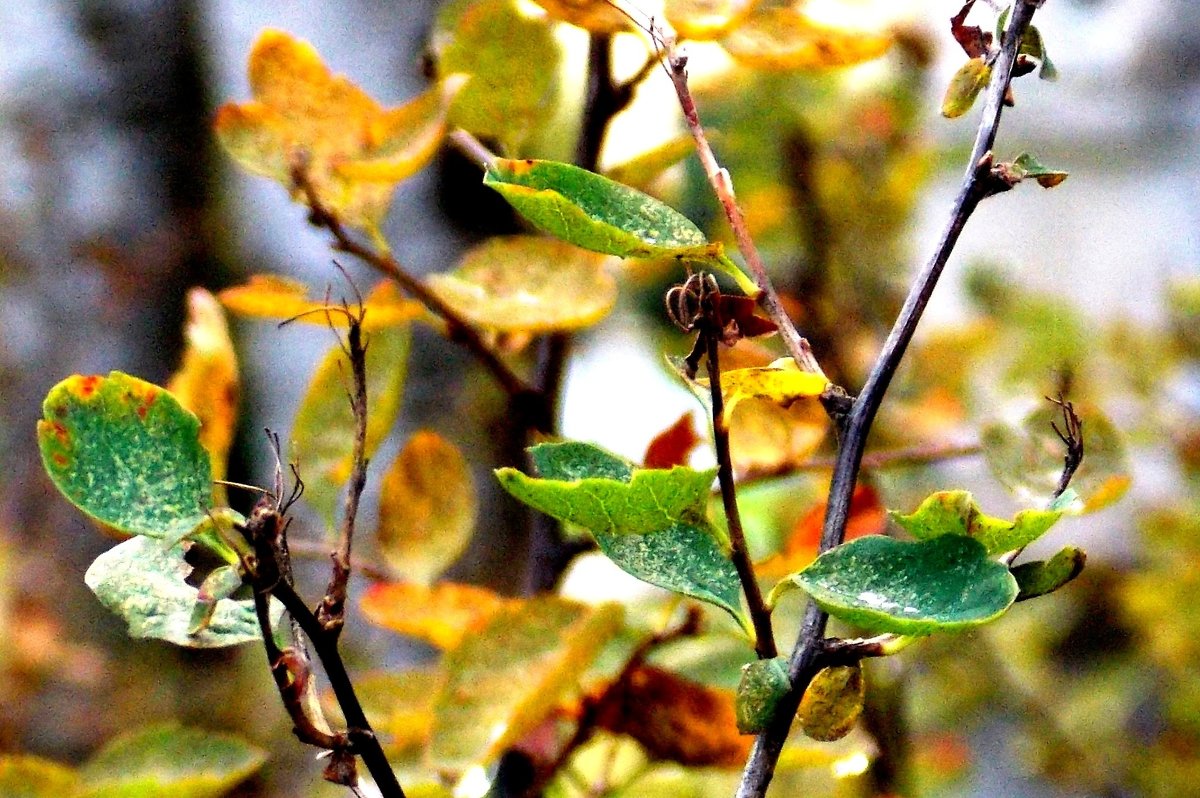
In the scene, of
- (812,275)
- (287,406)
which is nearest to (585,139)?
(812,275)

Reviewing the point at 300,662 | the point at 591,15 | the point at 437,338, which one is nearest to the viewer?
the point at 300,662

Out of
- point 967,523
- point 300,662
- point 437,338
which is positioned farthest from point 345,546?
point 437,338

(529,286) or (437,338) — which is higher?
(529,286)

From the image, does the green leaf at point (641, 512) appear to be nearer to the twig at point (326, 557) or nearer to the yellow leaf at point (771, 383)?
the yellow leaf at point (771, 383)

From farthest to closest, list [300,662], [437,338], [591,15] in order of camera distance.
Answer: [437,338], [591,15], [300,662]

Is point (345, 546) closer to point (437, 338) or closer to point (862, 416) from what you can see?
point (862, 416)

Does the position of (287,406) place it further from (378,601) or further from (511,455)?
(378,601)

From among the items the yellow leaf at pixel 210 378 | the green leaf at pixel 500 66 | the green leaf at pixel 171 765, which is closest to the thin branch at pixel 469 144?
the green leaf at pixel 500 66

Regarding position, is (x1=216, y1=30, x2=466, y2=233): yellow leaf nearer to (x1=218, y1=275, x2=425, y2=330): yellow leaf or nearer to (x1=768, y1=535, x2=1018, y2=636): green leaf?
(x1=218, y1=275, x2=425, y2=330): yellow leaf
